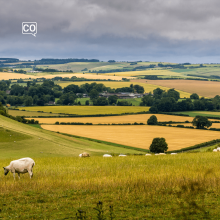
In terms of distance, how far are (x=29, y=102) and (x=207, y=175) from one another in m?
157

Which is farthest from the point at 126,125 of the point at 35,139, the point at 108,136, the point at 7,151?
the point at 7,151

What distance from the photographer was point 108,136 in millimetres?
76938

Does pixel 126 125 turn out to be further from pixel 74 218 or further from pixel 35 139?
pixel 74 218

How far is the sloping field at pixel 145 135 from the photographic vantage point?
6919 centimetres

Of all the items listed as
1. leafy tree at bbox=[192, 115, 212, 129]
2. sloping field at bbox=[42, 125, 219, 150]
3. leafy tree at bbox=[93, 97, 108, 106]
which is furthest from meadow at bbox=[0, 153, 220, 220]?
leafy tree at bbox=[93, 97, 108, 106]

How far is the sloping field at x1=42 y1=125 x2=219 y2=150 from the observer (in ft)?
227

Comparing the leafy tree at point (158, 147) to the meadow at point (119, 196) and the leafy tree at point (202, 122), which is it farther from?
the meadow at point (119, 196)

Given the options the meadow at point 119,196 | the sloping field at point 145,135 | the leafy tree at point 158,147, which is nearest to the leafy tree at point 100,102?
the sloping field at point 145,135

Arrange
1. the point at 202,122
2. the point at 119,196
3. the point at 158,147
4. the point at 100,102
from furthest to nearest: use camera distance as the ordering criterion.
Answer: the point at 100,102 → the point at 202,122 → the point at 158,147 → the point at 119,196

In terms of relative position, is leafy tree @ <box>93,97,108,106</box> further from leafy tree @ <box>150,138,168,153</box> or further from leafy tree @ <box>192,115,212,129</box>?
leafy tree @ <box>150,138,168,153</box>

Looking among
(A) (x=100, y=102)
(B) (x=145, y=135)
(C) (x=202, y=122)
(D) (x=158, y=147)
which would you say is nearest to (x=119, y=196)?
(D) (x=158, y=147)

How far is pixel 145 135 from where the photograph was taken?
266 feet

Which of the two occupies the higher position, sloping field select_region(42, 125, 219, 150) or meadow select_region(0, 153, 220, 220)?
meadow select_region(0, 153, 220, 220)

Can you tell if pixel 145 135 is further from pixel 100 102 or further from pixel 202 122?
pixel 100 102
